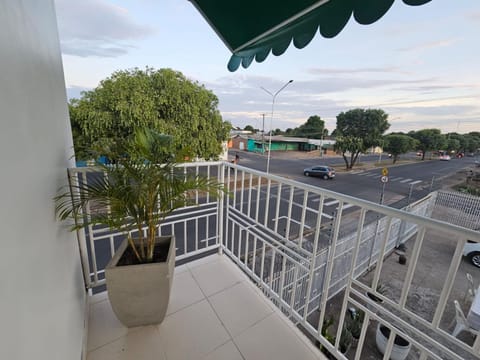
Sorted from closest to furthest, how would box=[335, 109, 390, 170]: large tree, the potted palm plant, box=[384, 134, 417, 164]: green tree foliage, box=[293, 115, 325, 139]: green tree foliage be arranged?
the potted palm plant → box=[335, 109, 390, 170]: large tree → box=[384, 134, 417, 164]: green tree foliage → box=[293, 115, 325, 139]: green tree foliage

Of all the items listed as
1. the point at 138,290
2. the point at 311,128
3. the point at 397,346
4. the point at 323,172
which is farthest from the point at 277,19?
the point at 311,128

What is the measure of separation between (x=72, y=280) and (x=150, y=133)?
39.8 inches

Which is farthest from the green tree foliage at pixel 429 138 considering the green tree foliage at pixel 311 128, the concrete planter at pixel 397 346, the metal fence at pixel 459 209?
the concrete planter at pixel 397 346

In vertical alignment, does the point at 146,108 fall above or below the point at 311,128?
below

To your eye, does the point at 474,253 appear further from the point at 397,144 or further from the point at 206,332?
the point at 397,144

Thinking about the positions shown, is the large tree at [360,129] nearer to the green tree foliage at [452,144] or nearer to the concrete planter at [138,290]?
the green tree foliage at [452,144]

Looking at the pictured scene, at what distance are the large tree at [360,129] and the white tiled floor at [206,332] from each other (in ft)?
52.5

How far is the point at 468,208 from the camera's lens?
18.7 feet

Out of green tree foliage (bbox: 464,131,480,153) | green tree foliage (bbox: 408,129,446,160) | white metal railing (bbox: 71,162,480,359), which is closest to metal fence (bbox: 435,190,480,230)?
white metal railing (bbox: 71,162,480,359)

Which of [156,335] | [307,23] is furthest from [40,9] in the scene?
[156,335]

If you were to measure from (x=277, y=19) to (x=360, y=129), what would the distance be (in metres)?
16.5

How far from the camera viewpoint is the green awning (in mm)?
936

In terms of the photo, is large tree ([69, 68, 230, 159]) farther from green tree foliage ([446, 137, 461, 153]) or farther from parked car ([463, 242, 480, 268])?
green tree foliage ([446, 137, 461, 153])

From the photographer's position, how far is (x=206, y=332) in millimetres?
1358
